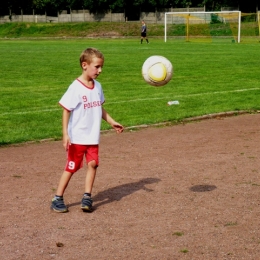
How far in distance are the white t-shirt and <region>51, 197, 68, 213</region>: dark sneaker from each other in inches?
26.7

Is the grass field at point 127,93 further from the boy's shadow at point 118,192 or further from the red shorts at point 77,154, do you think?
the red shorts at point 77,154

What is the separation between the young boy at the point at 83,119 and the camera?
23.7 feet

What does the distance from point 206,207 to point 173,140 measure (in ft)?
14.2

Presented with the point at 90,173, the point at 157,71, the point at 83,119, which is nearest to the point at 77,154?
the point at 90,173

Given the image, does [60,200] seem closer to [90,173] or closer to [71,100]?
[90,173]

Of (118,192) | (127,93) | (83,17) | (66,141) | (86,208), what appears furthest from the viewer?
(83,17)

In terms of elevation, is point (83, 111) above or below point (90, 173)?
above

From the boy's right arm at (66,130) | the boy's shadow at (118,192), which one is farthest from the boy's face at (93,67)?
the boy's shadow at (118,192)

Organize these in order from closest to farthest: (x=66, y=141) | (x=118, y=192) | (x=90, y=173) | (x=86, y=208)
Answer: (x=66, y=141) < (x=86, y=208) < (x=90, y=173) < (x=118, y=192)

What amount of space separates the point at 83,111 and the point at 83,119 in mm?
90

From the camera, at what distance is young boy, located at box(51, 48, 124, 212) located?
724cm

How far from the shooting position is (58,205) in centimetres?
732

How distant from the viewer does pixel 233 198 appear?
Result: 25.6 feet

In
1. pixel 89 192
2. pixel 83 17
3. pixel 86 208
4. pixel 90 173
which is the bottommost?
pixel 83 17
